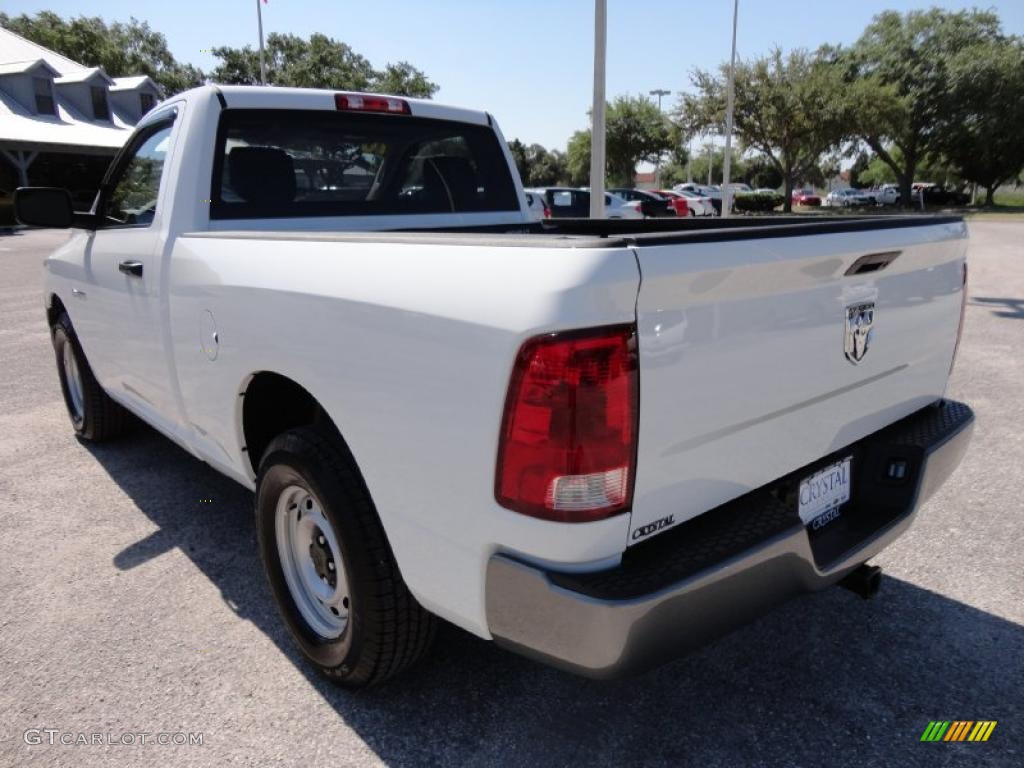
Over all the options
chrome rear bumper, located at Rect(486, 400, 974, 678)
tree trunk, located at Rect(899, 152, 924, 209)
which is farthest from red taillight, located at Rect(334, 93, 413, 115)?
tree trunk, located at Rect(899, 152, 924, 209)

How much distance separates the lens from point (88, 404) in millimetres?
4570

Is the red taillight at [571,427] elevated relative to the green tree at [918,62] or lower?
lower

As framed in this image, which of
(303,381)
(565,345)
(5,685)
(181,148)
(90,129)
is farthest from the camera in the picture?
(90,129)

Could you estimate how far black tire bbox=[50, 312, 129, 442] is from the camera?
177 inches

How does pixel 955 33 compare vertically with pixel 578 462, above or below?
above

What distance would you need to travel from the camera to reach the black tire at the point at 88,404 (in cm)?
450

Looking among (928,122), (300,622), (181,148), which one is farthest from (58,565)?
(928,122)

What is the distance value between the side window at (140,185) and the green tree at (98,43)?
49.4 m

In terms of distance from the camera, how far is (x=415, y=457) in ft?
5.94

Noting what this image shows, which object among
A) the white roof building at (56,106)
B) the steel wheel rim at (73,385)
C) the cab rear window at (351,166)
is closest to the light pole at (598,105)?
the cab rear window at (351,166)

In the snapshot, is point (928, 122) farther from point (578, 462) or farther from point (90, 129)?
point (578, 462)

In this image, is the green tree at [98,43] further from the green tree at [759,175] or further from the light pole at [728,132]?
the green tree at [759,175]

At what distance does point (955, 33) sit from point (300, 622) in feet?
184

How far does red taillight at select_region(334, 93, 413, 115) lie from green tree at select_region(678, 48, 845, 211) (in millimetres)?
38318
